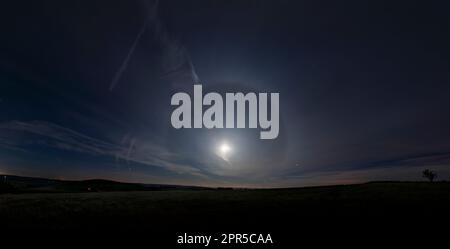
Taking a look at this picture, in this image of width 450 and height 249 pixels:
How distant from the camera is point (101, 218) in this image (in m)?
25.3

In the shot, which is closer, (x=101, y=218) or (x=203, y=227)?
(x=203, y=227)

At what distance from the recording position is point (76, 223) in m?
23.2

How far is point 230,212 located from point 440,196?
25888 millimetres
